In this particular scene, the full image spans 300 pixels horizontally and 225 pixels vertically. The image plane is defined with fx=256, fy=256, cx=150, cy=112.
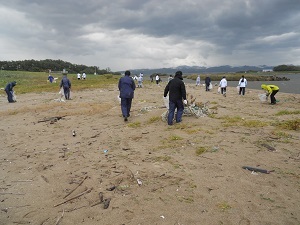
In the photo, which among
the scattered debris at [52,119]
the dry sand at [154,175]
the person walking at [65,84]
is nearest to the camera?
the dry sand at [154,175]

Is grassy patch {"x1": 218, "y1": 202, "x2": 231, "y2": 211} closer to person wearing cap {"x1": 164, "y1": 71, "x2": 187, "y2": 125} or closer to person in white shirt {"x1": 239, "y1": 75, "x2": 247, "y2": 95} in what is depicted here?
person wearing cap {"x1": 164, "y1": 71, "x2": 187, "y2": 125}

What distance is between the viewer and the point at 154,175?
4891 millimetres

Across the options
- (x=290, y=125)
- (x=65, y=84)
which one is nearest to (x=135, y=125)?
(x=290, y=125)

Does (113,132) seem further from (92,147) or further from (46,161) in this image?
(46,161)

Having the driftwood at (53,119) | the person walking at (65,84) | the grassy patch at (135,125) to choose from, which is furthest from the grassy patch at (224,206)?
the person walking at (65,84)

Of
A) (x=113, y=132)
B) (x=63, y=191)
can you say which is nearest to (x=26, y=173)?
(x=63, y=191)

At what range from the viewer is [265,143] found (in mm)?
6387

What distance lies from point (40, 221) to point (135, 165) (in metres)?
2.17

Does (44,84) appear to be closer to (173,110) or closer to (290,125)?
(173,110)

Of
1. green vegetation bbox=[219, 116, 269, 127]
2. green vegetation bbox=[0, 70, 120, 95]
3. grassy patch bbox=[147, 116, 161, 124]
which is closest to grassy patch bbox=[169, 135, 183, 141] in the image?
green vegetation bbox=[219, 116, 269, 127]

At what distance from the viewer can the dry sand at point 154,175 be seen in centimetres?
374

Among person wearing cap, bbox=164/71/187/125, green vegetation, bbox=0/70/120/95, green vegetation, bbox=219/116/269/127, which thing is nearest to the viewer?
green vegetation, bbox=219/116/269/127

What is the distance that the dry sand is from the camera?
3.74 m

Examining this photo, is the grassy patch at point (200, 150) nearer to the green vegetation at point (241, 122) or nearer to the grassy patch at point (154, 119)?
the green vegetation at point (241, 122)
